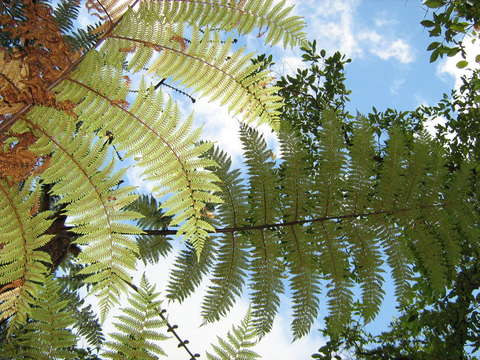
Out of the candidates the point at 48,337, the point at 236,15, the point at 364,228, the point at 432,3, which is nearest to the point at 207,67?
the point at 236,15

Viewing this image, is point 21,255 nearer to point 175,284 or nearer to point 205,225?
point 205,225

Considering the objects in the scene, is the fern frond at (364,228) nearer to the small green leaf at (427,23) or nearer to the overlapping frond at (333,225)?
the overlapping frond at (333,225)

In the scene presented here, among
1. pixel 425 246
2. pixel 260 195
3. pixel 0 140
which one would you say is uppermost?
pixel 425 246

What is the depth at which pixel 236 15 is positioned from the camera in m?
1.28

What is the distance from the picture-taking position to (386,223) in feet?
6.52

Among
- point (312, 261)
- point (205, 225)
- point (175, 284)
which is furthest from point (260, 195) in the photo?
point (205, 225)

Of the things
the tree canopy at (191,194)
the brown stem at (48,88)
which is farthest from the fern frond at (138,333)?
the brown stem at (48,88)

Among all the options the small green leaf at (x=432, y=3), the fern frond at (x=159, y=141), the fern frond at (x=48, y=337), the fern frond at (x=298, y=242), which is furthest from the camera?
the small green leaf at (x=432, y=3)

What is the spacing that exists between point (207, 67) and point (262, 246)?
1034 mm

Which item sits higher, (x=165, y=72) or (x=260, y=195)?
(x=260, y=195)

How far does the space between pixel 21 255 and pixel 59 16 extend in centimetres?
299

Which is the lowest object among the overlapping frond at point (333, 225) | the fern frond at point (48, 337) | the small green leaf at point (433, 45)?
the fern frond at point (48, 337)

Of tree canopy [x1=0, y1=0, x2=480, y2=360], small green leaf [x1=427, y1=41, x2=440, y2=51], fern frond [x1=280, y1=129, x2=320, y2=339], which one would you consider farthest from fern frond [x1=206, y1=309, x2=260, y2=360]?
small green leaf [x1=427, y1=41, x2=440, y2=51]

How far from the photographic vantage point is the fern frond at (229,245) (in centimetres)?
191
